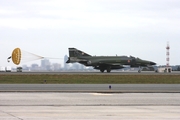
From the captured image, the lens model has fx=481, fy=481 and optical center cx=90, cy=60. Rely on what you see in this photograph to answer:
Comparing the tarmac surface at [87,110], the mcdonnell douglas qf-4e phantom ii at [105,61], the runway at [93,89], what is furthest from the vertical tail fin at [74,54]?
the tarmac surface at [87,110]

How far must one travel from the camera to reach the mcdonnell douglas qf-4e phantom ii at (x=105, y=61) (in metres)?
82.4

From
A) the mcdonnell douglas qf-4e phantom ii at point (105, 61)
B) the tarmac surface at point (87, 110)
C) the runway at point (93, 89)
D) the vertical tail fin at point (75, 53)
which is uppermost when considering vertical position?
the vertical tail fin at point (75, 53)

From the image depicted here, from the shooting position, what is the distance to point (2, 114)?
1745 cm

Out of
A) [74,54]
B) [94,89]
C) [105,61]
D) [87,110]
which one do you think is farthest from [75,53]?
[87,110]

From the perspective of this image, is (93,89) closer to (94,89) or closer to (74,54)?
(94,89)

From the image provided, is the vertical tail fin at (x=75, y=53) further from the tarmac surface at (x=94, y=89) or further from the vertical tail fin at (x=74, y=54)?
the tarmac surface at (x=94, y=89)

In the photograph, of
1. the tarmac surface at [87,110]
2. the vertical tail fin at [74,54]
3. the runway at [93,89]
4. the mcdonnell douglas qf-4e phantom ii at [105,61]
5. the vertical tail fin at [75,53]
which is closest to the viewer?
the tarmac surface at [87,110]

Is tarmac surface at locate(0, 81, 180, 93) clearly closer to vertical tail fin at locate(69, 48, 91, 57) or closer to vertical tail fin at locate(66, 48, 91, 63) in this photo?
vertical tail fin at locate(66, 48, 91, 63)

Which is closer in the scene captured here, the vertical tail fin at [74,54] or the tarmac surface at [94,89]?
the tarmac surface at [94,89]

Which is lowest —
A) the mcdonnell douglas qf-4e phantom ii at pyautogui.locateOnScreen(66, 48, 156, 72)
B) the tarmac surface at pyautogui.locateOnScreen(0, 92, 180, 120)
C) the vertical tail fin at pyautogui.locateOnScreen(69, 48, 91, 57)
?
the tarmac surface at pyautogui.locateOnScreen(0, 92, 180, 120)

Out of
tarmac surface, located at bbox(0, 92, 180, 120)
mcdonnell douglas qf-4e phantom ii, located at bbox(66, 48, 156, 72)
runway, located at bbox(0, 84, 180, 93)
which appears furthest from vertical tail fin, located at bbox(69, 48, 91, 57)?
tarmac surface, located at bbox(0, 92, 180, 120)

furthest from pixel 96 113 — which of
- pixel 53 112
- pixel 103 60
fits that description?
pixel 103 60

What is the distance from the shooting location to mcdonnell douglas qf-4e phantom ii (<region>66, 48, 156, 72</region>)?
82.4 meters

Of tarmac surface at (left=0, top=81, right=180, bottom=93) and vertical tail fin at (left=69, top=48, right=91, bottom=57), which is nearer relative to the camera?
tarmac surface at (left=0, top=81, right=180, bottom=93)
